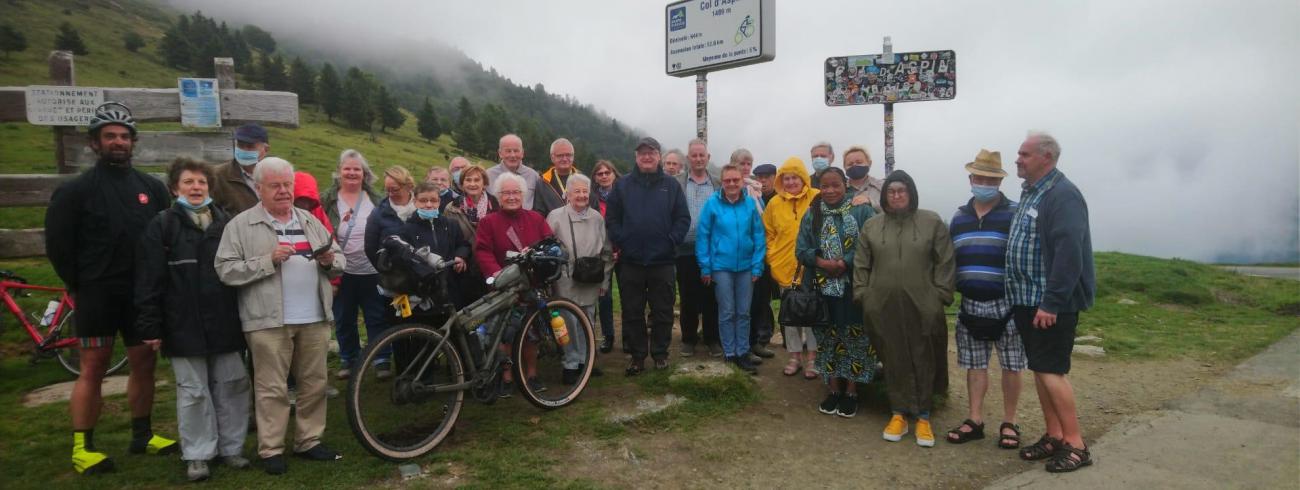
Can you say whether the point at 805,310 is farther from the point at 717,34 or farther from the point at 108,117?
the point at 108,117

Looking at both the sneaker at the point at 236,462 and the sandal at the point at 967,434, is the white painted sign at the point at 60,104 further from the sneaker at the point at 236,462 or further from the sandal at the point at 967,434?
the sandal at the point at 967,434

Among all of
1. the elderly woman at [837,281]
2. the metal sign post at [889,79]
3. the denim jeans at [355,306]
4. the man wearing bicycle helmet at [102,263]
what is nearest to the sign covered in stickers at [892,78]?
the metal sign post at [889,79]

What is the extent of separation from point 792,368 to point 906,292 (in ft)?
6.23

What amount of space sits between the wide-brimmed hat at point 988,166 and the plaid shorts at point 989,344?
2.97 feet

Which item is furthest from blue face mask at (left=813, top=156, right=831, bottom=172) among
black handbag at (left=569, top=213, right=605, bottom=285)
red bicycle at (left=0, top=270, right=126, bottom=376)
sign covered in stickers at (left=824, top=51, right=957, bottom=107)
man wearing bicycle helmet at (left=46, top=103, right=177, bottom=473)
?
red bicycle at (left=0, top=270, right=126, bottom=376)

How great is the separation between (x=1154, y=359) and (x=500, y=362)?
23.7 feet

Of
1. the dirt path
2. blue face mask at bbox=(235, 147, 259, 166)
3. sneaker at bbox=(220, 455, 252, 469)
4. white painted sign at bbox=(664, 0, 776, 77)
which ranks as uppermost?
white painted sign at bbox=(664, 0, 776, 77)

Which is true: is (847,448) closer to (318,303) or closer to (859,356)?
(859,356)

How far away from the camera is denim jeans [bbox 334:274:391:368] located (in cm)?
577

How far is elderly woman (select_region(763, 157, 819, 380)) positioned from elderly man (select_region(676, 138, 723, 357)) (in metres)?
0.87

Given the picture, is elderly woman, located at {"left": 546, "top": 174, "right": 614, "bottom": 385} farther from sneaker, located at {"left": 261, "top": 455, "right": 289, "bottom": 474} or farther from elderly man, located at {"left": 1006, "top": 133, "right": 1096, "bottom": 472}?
elderly man, located at {"left": 1006, "top": 133, "right": 1096, "bottom": 472}

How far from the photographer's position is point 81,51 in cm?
7288

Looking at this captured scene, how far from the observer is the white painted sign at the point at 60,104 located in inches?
255

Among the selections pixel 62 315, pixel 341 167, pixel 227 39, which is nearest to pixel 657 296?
pixel 341 167
